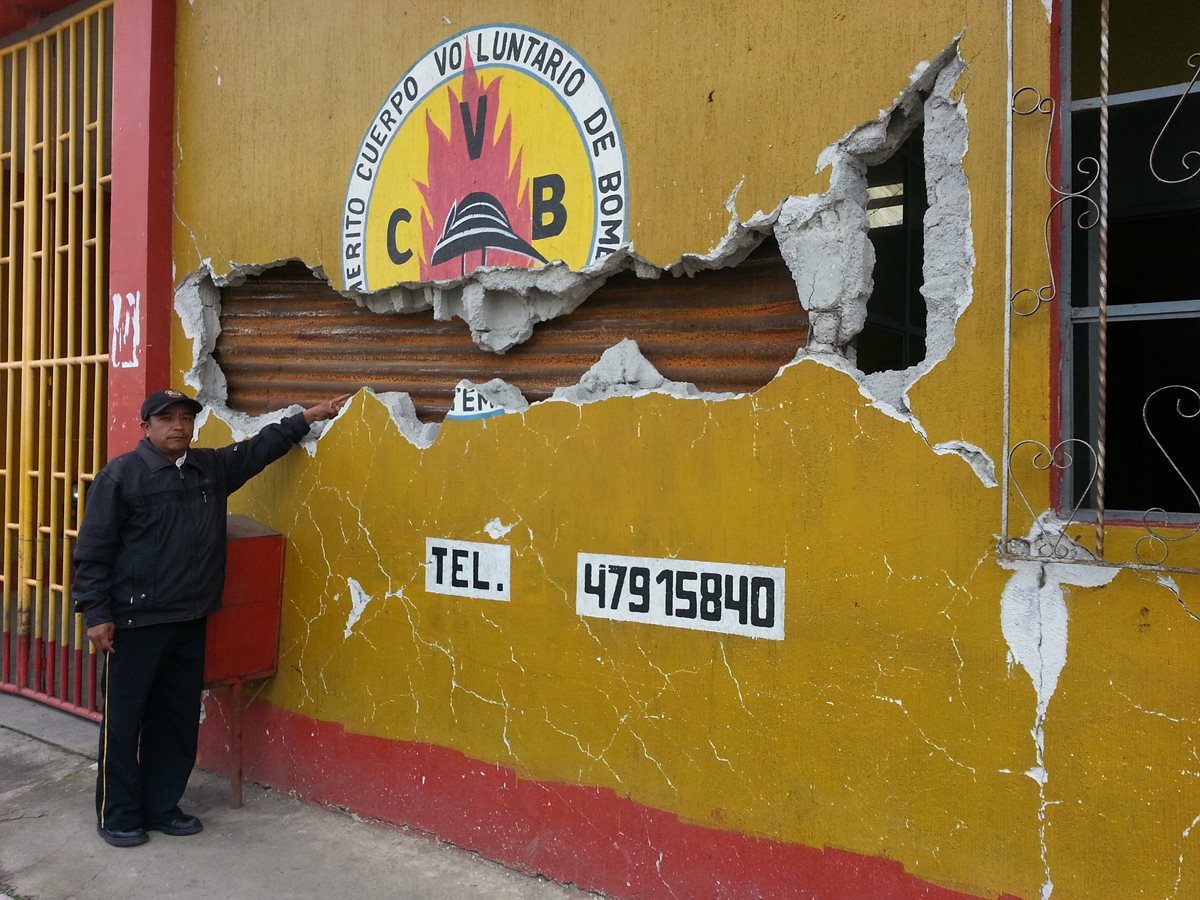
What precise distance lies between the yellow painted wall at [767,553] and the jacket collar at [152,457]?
1.75 ft

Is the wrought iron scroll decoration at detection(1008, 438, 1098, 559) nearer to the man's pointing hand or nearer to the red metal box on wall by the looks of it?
the man's pointing hand

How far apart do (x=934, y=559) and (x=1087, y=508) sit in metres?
0.40

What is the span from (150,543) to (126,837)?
3.59 feet

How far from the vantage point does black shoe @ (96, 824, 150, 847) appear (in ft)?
11.9

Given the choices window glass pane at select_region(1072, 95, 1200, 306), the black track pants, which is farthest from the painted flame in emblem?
window glass pane at select_region(1072, 95, 1200, 306)

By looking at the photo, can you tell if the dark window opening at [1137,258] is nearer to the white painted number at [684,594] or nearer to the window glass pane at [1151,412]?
the window glass pane at [1151,412]

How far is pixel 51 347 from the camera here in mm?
5469

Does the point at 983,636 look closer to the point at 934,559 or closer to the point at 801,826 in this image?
the point at 934,559

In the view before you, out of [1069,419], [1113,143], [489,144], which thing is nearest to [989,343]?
[1069,419]

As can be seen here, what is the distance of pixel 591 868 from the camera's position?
3.18 metres

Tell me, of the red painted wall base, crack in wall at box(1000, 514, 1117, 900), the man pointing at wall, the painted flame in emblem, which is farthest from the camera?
the man pointing at wall

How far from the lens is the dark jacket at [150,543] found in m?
3.52

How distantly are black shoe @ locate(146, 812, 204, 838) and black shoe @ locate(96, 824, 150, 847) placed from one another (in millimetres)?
75

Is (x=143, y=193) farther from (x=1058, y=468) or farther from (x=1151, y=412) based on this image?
(x=1151, y=412)
